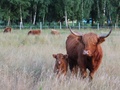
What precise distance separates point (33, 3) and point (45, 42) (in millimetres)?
34486

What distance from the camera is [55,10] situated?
173ft

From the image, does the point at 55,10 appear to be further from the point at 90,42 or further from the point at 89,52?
the point at 89,52

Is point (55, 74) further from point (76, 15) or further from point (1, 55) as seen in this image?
point (76, 15)

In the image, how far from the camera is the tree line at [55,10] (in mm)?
50469

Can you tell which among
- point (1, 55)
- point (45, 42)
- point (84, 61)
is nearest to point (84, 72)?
point (84, 61)

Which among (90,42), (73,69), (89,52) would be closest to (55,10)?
(73,69)

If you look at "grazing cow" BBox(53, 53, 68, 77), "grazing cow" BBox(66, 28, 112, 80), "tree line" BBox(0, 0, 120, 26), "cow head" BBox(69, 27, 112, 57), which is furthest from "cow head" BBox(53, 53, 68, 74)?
"tree line" BBox(0, 0, 120, 26)

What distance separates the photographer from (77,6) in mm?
52375

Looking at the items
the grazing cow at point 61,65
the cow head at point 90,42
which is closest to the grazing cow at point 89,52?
the cow head at point 90,42

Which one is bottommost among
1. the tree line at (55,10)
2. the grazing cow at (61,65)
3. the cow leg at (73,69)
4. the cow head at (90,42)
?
the cow leg at (73,69)

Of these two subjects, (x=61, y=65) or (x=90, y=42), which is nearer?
(x=90, y=42)

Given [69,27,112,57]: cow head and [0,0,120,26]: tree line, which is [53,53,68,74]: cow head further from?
[0,0,120,26]: tree line

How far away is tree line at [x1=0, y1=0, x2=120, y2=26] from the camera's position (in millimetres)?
50469

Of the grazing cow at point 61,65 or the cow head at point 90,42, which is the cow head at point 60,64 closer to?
the grazing cow at point 61,65
